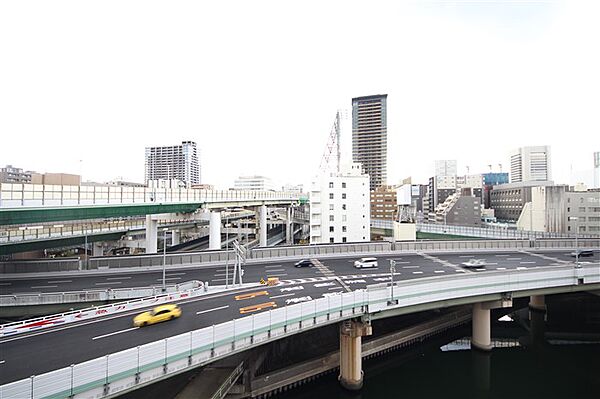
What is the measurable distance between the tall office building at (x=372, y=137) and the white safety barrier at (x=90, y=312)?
164 metres

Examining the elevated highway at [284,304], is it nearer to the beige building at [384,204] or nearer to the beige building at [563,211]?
the beige building at [563,211]

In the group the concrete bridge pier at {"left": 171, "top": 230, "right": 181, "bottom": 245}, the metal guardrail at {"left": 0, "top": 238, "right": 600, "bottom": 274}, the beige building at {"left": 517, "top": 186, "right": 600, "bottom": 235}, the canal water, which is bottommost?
the canal water

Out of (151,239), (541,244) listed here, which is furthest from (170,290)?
(541,244)

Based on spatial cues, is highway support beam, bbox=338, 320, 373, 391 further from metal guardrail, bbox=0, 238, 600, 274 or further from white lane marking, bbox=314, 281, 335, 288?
metal guardrail, bbox=0, 238, 600, 274

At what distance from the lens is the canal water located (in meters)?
25.2

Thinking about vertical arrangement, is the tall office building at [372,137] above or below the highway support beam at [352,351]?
above

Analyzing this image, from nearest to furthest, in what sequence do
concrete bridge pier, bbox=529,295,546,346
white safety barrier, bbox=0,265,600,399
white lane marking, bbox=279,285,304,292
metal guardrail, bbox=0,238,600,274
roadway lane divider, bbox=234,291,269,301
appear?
white safety barrier, bbox=0,265,600,399, roadway lane divider, bbox=234,291,269,301, white lane marking, bbox=279,285,304,292, metal guardrail, bbox=0,238,600,274, concrete bridge pier, bbox=529,295,546,346

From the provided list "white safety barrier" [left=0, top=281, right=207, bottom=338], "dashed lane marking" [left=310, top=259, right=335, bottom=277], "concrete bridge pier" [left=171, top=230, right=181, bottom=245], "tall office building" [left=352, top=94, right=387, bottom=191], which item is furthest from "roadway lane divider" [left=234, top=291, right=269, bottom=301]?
"tall office building" [left=352, top=94, right=387, bottom=191]

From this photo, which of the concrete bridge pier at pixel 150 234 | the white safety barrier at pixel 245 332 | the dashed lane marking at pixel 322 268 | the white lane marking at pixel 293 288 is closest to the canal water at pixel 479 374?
the white safety barrier at pixel 245 332

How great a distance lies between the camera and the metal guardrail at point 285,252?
3312 cm

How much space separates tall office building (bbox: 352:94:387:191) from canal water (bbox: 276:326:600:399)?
494 ft

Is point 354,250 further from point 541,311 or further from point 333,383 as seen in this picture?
point 541,311

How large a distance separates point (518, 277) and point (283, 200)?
51.2m

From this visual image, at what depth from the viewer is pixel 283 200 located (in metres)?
73.0
